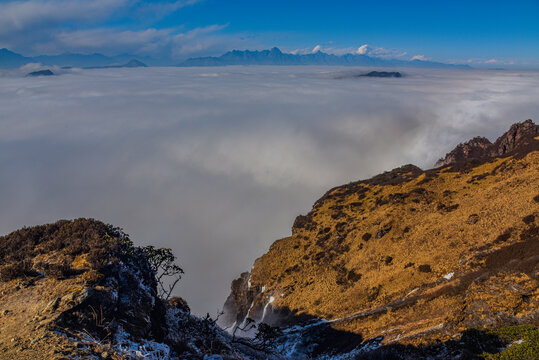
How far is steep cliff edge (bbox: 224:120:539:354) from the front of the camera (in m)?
23.0

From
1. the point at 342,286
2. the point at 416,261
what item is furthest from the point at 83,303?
the point at 416,261

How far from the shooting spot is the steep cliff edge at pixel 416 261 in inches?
906

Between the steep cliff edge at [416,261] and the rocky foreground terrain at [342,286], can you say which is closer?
the rocky foreground terrain at [342,286]

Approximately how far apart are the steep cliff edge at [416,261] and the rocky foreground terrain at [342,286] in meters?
0.22

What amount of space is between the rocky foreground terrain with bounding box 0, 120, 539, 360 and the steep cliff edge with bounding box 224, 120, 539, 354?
22cm

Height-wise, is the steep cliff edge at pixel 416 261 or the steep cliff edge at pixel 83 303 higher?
the steep cliff edge at pixel 83 303

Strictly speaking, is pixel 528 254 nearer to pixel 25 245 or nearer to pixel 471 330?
pixel 471 330

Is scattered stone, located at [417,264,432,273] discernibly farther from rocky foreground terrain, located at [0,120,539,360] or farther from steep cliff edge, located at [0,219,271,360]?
steep cliff edge, located at [0,219,271,360]

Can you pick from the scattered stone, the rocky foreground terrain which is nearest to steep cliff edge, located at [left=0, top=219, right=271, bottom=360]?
the rocky foreground terrain

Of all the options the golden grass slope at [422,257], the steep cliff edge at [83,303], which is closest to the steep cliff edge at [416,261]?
the golden grass slope at [422,257]

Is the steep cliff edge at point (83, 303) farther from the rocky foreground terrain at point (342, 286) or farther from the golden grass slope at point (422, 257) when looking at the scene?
the golden grass slope at point (422, 257)

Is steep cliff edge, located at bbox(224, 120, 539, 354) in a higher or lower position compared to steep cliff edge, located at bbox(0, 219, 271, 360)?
lower

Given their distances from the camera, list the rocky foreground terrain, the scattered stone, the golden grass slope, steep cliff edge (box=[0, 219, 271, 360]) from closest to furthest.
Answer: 1. steep cliff edge (box=[0, 219, 271, 360])
2. the rocky foreground terrain
3. the golden grass slope
4. the scattered stone

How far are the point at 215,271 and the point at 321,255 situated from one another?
340ft
